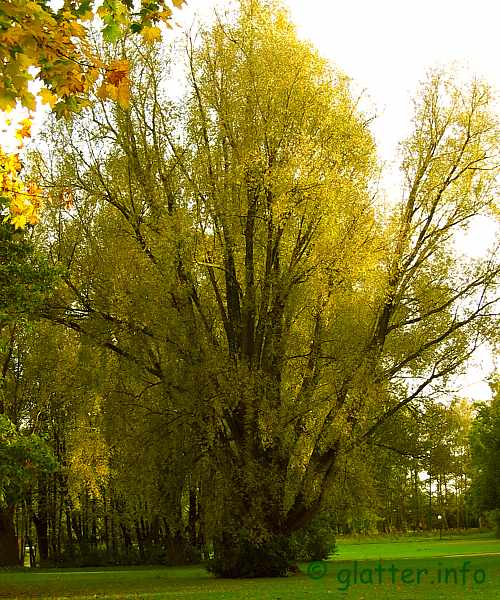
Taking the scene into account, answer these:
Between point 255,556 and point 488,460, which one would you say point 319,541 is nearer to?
point 488,460

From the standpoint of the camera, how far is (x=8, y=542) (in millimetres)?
34562

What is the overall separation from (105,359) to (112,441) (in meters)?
2.17

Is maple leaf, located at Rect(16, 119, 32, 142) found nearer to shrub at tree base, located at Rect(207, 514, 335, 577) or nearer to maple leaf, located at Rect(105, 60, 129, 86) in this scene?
maple leaf, located at Rect(105, 60, 129, 86)

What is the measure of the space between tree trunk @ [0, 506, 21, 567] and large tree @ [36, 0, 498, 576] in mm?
15701

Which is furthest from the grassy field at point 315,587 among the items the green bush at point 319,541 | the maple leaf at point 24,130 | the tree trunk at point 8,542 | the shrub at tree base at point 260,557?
the maple leaf at point 24,130

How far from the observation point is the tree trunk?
111 ft

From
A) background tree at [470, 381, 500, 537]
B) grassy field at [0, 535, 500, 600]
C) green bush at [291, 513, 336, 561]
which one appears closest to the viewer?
grassy field at [0, 535, 500, 600]

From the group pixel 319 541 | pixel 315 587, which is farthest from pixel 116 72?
pixel 319 541

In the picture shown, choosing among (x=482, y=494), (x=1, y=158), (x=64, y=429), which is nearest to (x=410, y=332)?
(x=1, y=158)

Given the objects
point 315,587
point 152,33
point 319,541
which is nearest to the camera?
point 152,33

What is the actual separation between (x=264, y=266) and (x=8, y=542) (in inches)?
819

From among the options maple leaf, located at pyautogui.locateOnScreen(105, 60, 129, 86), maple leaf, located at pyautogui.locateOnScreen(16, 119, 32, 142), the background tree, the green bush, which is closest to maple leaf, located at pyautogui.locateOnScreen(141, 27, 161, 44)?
maple leaf, located at pyautogui.locateOnScreen(105, 60, 129, 86)

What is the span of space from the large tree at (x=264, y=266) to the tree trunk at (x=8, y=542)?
1570 cm

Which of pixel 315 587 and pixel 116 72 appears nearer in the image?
pixel 116 72
